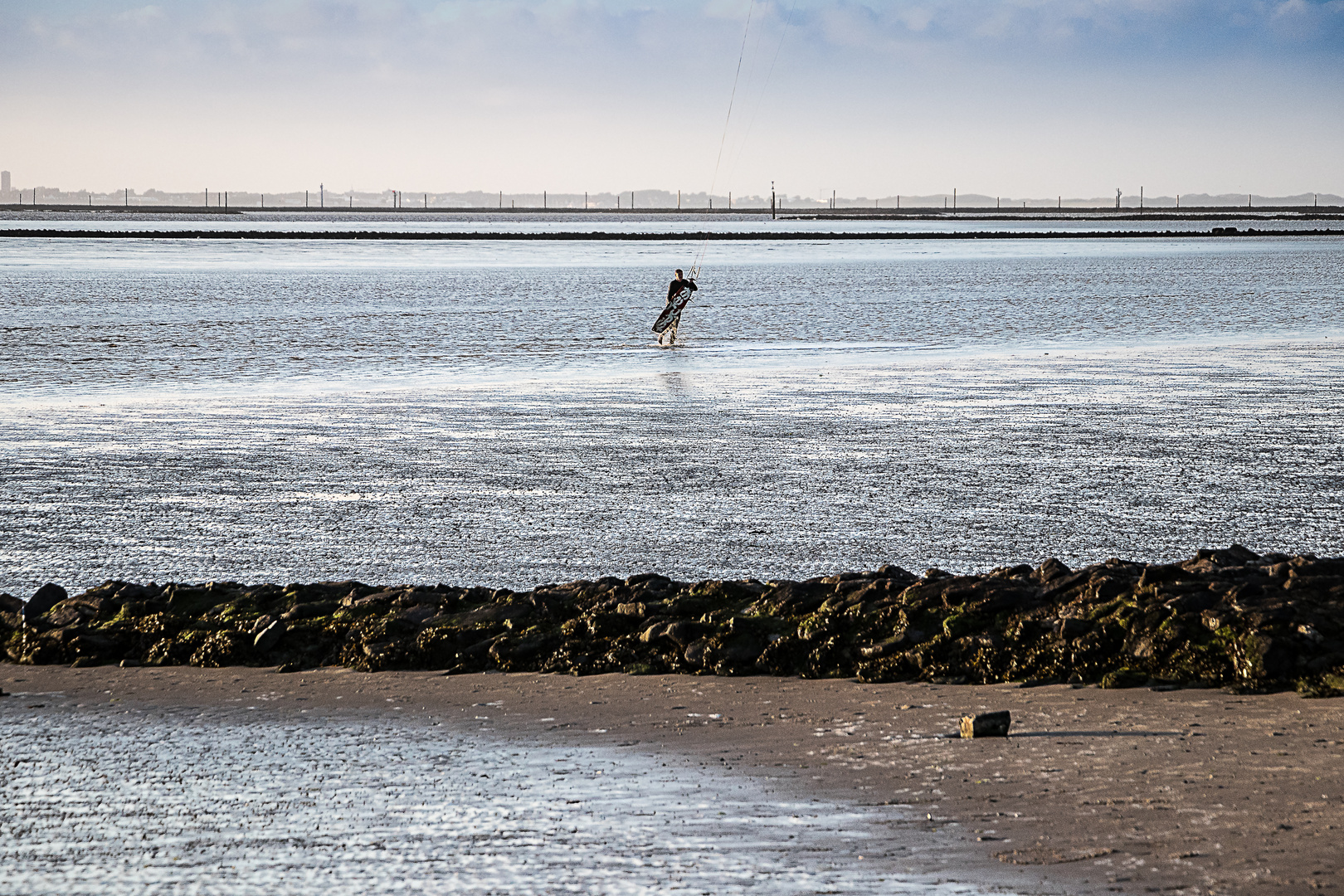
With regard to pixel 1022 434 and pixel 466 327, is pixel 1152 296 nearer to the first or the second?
pixel 466 327

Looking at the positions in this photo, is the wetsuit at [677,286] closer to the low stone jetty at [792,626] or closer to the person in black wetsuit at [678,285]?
the person in black wetsuit at [678,285]

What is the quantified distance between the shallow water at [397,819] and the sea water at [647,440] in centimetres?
287

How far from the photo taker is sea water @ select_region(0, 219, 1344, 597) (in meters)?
9.53

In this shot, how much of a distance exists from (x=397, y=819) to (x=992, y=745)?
2.23 meters

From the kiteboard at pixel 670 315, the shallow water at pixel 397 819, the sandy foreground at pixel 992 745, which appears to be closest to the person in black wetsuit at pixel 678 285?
the kiteboard at pixel 670 315

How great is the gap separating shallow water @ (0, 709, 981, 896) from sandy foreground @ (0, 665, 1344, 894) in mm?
269

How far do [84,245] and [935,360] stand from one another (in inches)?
2954

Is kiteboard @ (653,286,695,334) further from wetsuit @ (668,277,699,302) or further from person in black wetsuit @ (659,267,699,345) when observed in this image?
wetsuit @ (668,277,699,302)

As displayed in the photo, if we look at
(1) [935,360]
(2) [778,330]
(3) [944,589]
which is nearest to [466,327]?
(2) [778,330]

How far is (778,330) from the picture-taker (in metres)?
30.2

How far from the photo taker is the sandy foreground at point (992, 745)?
4434mm

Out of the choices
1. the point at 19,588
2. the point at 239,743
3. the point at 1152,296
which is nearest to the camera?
the point at 239,743

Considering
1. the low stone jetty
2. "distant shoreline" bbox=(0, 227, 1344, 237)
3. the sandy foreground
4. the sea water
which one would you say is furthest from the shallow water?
"distant shoreline" bbox=(0, 227, 1344, 237)

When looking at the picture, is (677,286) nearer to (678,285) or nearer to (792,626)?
(678,285)
